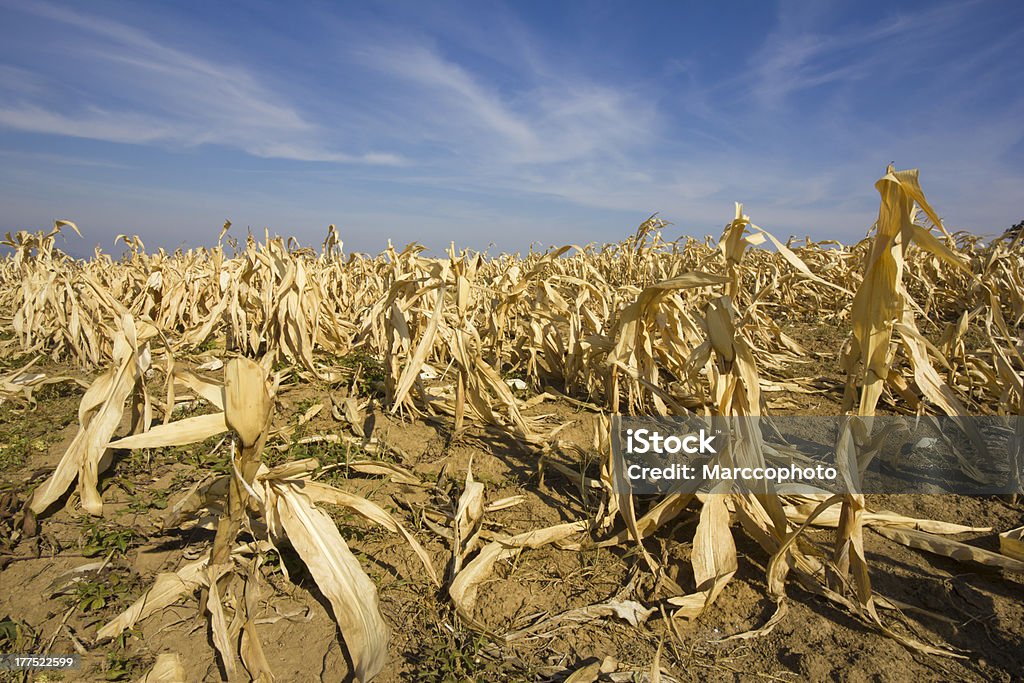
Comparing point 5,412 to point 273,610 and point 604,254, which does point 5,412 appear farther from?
point 604,254

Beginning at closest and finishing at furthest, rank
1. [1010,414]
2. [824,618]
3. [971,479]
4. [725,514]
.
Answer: [824,618] → [725,514] → [971,479] → [1010,414]

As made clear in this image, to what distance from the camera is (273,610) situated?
→ 1.58 meters

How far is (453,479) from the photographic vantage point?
2336 mm

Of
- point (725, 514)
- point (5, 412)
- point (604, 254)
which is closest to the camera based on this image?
point (725, 514)

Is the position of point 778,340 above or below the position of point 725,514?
above

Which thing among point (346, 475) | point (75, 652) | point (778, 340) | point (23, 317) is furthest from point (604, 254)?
point (75, 652)

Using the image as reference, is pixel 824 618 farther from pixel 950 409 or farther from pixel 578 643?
pixel 950 409

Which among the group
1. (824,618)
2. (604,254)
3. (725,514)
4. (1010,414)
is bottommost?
(824,618)

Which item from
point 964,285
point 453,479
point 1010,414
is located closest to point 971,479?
point 1010,414

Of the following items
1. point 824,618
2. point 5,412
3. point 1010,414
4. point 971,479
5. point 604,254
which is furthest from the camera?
point 604,254

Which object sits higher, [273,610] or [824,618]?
[824,618]

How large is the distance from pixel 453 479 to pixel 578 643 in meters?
0.97

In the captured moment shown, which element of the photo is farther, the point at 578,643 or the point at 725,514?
the point at 725,514

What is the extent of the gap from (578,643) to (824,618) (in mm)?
683
